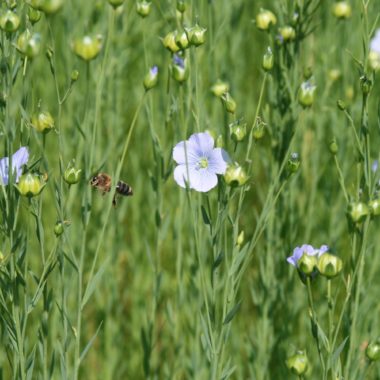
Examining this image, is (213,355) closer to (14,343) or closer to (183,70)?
(14,343)

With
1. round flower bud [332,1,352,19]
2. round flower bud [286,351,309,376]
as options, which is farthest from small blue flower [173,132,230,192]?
round flower bud [332,1,352,19]

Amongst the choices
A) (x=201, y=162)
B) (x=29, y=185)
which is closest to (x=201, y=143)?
(x=201, y=162)

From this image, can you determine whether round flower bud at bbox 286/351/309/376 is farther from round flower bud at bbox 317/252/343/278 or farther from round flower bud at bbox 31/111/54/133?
round flower bud at bbox 31/111/54/133

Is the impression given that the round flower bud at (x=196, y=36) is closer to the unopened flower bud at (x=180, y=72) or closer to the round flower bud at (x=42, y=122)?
the unopened flower bud at (x=180, y=72)

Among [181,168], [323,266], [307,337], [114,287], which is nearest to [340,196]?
[307,337]

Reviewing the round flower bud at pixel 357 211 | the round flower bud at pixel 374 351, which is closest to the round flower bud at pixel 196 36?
the round flower bud at pixel 357 211

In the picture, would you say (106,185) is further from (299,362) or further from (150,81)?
(299,362)

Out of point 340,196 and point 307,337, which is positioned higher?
point 340,196
